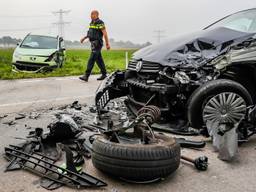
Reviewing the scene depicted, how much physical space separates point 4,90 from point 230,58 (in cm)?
629

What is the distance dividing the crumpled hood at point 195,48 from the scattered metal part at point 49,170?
227 cm

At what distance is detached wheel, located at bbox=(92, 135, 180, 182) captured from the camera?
3396 millimetres

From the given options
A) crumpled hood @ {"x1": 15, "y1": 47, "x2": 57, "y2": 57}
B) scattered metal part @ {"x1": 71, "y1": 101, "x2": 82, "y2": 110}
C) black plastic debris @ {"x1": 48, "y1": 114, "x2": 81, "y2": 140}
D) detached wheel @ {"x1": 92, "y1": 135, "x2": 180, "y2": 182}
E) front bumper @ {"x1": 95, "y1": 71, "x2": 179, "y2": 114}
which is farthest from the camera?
crumpled hood @ {"x1": 15, "y1": 47, "x2": 57, "y2": 57}

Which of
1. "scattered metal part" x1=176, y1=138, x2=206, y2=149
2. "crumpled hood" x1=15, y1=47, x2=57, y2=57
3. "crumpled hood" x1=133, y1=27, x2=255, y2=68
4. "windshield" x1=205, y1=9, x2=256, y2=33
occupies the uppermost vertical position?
"windshield" x1=205, y1=9, x2=256, y2=33

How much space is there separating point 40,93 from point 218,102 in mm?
5328

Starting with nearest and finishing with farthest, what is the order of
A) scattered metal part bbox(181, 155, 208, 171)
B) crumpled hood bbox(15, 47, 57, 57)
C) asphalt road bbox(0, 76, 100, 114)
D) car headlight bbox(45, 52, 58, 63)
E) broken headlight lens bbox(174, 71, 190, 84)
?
scattered metal part bbox(181, 155, 208, 171), broken headlight lens bbox(174, 71, 190, 84), asphalt road bbox(0, 76, 100, 114), crumpled hood bbox(15, 47, 57, 57), car headlight bbox(45, 52, 58, 63)

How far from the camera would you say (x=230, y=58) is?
16.7 feet

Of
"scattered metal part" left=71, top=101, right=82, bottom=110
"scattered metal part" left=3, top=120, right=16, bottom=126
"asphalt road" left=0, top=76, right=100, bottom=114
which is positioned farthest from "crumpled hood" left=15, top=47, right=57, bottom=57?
"scattered metal part" left=3, top=120, right=16, bottom=126

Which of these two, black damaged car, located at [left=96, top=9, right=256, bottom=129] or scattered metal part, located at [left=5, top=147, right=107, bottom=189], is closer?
scattered metal part, located at [left=5, top=147, right=107, bottom=189]

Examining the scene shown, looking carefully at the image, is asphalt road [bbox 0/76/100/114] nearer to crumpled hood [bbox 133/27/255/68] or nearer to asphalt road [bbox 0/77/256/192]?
asphalt road [bbox 0/77/256/192]

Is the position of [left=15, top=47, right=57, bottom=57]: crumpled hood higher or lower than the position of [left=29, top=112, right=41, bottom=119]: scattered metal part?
higher

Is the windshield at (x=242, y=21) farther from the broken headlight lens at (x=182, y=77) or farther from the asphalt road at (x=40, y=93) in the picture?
the asphalt road at (x=40, y=93)

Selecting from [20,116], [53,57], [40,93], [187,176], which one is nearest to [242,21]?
[187,176]

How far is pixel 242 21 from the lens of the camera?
6.23 metres
